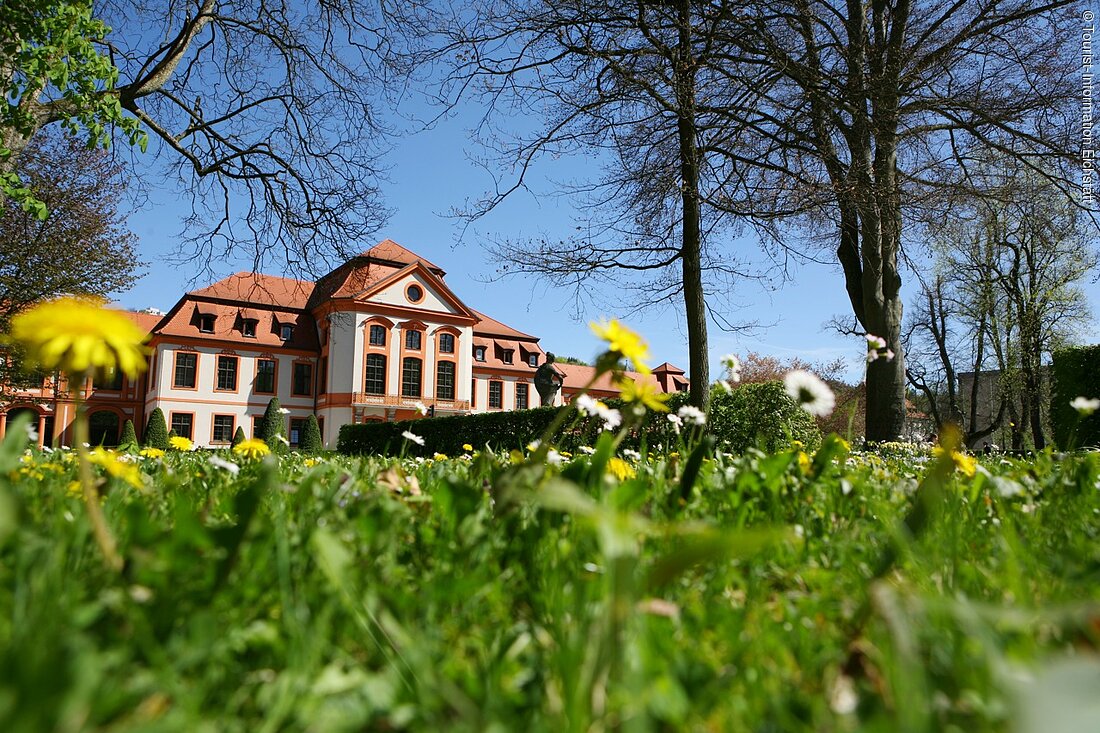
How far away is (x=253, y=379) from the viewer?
31.7 meters

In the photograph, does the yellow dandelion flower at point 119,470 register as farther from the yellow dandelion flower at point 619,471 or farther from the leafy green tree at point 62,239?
the leafy green tree at point 62,239

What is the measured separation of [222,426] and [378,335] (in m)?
8.78

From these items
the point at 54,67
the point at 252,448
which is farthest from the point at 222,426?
the point at 252,448

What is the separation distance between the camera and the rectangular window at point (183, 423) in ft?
98.8

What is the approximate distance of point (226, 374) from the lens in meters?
31.2

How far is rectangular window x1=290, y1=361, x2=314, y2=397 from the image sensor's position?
107ft

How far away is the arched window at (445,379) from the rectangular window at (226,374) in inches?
393

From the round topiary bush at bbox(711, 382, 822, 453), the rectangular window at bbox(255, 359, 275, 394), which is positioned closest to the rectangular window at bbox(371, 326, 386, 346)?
the rectangular window at bbox(255, 359, 275, 394)

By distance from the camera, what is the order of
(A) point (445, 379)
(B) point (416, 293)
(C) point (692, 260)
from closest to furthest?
(C) point (692, 260) → (B) point (416, 293) → (A) point (445, 379)

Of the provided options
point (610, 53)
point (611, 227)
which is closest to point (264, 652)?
point (610, 53)

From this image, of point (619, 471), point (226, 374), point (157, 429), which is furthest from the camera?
point (226, 374)

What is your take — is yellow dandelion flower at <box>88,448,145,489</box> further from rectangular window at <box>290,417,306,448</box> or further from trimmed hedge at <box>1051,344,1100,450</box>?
rectangular window at <box>290,417,306,448</box>

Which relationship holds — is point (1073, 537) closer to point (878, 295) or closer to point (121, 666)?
point (121, 666)

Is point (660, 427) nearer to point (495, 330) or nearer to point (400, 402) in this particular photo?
point (400, 402)
